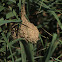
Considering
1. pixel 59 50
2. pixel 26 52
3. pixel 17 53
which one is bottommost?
pixel 59 50

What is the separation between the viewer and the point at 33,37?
1.00 meters

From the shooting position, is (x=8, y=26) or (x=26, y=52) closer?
(x=26, y=52)

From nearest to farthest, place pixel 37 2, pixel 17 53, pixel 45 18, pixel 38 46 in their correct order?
pixel 37 2, pixel 17 53, pixel 38 46, pixel 45 18

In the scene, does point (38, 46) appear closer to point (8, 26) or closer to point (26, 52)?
point (8, 26)

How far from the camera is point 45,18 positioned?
71.7 inches

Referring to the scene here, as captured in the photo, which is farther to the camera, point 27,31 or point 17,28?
point 17,28

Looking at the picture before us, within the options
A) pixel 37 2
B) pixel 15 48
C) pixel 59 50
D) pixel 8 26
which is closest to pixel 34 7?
pixel 37 2

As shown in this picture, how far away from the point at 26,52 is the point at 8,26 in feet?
1.74

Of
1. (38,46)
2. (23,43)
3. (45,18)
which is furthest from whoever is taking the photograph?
(45,18)

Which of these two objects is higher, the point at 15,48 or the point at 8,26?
the point at 8,26

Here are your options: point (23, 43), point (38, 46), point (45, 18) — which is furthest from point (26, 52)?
point (45, 18)

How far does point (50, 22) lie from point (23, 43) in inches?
35.7

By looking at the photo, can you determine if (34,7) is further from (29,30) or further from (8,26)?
(29,30)

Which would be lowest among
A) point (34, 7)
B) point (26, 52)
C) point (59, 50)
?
point (59, 50)
